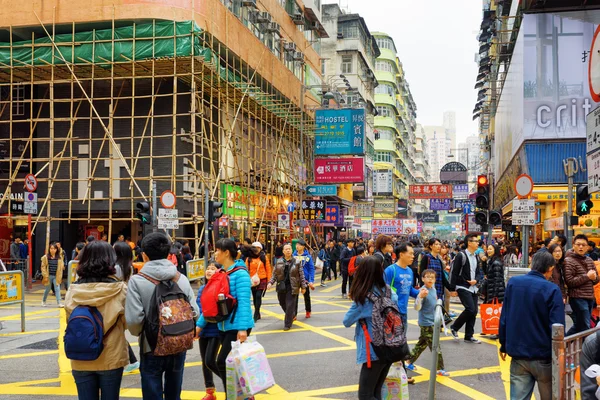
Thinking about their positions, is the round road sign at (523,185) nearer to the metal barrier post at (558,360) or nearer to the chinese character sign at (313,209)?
the metal barrier post at (558,360)

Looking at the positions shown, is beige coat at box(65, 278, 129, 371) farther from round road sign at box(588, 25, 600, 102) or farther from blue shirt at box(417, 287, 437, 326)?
blue shirt at box(417, 287, 437, 326)

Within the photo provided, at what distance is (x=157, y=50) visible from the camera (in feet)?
71.5

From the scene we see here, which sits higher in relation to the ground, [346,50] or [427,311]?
[346,50]

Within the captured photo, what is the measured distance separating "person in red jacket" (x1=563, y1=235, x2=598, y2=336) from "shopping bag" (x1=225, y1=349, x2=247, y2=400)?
570cm

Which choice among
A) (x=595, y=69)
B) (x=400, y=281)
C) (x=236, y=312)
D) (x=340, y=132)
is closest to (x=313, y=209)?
(x=340, y=132)

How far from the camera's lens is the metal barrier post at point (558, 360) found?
15.0 feet

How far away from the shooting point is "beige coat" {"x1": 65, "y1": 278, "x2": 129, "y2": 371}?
14.8 ft

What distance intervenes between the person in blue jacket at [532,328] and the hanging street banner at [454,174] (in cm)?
4748

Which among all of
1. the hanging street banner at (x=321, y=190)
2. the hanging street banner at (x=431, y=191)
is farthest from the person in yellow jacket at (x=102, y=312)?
the hanging street banner at (x=431, y=191)

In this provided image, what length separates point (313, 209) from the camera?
34125 mm

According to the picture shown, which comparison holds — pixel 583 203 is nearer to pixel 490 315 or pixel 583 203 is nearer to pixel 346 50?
pixel 490 315

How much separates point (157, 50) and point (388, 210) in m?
57.1

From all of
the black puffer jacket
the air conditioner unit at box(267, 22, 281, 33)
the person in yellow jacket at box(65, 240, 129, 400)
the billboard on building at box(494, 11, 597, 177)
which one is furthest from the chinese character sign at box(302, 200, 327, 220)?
the person in yellow jacket at box(65, 240, 129, 400)

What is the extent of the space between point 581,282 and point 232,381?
5.85 meters
